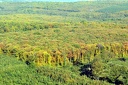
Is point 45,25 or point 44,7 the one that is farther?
point 44,7

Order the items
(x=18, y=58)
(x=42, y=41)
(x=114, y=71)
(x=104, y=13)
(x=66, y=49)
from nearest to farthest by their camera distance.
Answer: (x=114, y=71), (x=18, y=58), (x=66, y=49), (x=42, y=41), (x=104, y=13)

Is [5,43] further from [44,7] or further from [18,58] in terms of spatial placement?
[44,7]

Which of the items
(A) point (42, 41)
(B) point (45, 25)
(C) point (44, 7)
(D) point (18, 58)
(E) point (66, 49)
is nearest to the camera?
(D) point (18, 58)

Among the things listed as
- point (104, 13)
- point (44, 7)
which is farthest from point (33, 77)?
point (44, 7)

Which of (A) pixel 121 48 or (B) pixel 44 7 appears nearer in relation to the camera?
(A) pixel 121 48

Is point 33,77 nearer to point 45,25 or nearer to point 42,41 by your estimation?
point 42,41

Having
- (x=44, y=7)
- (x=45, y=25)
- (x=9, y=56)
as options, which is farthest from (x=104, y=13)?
(x=9, y=56)

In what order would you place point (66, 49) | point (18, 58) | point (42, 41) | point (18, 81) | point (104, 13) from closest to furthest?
point (18, 81) → point (18, 58) → point (66, 49) → point (42, 41) → point (104, 13)

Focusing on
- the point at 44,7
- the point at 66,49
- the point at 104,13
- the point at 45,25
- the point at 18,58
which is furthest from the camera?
the point at 44,7
